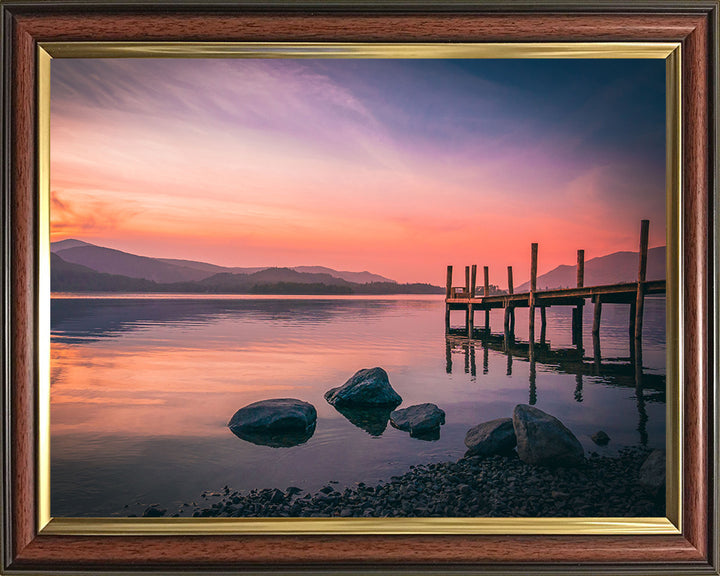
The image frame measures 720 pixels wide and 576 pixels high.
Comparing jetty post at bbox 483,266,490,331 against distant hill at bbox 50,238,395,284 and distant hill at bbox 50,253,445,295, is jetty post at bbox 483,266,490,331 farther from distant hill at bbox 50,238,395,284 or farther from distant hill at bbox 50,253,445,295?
distant hill at bbox 50,238,395,284

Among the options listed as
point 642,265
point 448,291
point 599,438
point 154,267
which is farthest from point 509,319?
point 154,267

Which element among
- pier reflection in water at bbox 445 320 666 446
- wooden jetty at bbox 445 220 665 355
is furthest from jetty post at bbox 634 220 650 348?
pier reflection in water at bbox 445 320 666 446

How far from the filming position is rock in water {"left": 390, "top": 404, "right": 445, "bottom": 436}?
269 centimetres

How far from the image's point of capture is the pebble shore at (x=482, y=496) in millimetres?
1750

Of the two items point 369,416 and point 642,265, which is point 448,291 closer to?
point 369,416

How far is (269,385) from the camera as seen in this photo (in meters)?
2.50

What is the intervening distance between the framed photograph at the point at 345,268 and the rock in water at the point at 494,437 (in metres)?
0.02

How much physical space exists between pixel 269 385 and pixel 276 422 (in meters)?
0.27

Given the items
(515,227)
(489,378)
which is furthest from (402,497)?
(515,227)

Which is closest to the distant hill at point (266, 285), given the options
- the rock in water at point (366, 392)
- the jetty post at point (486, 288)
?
the jetty post at point (486, 288)

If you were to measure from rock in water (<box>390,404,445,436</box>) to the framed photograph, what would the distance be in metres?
0.02

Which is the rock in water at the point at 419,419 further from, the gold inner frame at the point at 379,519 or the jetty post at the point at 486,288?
the gold inner frame at the point at 379,519

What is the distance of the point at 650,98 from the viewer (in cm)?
178

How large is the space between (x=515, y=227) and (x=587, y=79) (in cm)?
76
